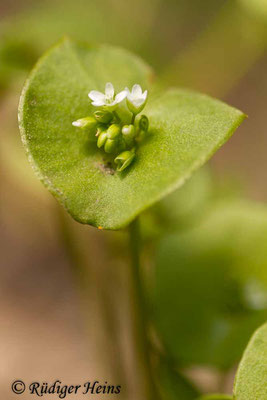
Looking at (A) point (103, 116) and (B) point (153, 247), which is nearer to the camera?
(A) point (103, 116)

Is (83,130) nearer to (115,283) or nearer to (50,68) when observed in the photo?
(50,68)

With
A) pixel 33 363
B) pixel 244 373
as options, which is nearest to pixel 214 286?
pixel 244 373

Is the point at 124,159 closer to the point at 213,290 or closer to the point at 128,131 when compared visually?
the point at 128,131

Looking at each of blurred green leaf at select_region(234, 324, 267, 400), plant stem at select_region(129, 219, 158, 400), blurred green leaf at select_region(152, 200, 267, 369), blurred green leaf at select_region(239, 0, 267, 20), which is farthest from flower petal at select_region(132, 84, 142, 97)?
blurred green leaf at select_region(239, 0, 267, 20)

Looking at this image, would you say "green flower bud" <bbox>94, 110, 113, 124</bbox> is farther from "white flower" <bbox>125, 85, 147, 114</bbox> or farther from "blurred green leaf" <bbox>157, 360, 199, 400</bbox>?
"blurred green leaf" <bbox>157, 360, 199, 400</bbox>

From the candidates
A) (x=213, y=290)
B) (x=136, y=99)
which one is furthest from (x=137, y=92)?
(x=213, y=290)
